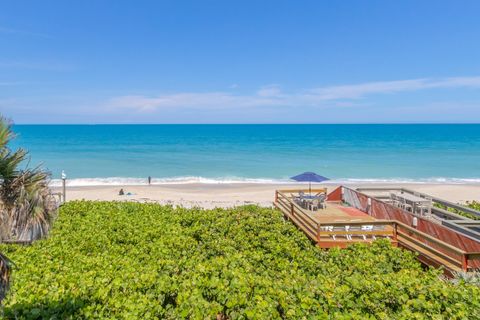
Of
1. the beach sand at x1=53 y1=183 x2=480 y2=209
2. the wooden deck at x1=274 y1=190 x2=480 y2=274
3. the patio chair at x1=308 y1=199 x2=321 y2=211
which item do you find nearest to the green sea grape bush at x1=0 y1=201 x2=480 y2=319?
the wooden deck at x1=274 y1=190 x2=480 y2=274

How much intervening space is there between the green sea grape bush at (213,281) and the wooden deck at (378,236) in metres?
0.49

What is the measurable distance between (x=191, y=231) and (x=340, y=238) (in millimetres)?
4864

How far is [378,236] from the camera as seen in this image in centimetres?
1013

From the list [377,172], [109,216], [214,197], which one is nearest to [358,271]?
[109,216]

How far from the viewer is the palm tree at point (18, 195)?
13.1 feet

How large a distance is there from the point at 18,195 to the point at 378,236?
9620mm

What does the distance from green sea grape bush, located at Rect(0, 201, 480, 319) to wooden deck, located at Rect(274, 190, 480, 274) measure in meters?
0.49

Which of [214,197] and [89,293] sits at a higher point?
[89,293]

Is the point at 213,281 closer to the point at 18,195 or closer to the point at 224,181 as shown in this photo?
the point at 18,195

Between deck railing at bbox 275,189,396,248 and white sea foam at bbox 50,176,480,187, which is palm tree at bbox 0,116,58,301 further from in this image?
white sea foam at bbox 50,176,480,187

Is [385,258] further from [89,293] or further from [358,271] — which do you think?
[89,293]

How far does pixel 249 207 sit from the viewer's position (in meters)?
13.3

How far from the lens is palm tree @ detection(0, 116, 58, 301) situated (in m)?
A: 3.99

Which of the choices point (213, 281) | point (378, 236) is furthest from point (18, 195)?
point (378, 236)
